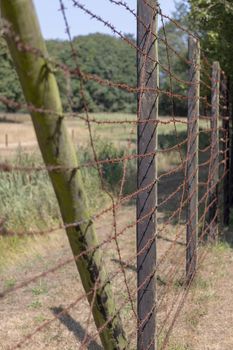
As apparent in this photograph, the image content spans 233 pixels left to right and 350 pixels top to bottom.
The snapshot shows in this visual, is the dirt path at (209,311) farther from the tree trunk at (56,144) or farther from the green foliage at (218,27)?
the green foliage at (218,27)

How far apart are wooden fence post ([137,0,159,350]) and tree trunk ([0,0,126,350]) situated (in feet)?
2.49

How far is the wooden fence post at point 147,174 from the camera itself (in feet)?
10.2

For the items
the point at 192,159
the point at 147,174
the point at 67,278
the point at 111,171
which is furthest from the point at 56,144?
the point at 111,171

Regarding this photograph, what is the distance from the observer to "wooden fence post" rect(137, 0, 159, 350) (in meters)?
3.12

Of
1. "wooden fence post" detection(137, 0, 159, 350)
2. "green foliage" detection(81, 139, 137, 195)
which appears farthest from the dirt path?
"green foliage" detection(81, 139, 137, 195)

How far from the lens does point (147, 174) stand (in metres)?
3.21

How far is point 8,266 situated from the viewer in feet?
21.3

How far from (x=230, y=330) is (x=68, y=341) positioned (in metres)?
1.25

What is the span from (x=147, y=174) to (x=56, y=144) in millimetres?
1267

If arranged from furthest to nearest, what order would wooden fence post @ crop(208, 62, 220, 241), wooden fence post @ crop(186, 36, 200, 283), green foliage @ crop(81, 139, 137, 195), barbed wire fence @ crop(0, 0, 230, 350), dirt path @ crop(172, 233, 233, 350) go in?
1. green foliage @ crop(81, 139, 137, 195)
2. wooden fence post @ crop(208, 62, 220, 241)
3. wooden fence post @ crop(186, 36, 200, 283)
4. dirt path @ crop(172, 233, 233, 350)
5. barbed wire fence @ crop(0, 0, 230, 350)

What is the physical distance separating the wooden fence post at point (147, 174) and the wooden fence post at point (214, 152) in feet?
9.30

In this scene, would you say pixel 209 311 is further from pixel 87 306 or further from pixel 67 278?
pixel 67 278

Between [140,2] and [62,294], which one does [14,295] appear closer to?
[62,294]

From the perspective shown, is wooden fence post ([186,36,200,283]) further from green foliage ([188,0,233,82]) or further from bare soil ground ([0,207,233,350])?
green foliage ([188,0,233,82])
